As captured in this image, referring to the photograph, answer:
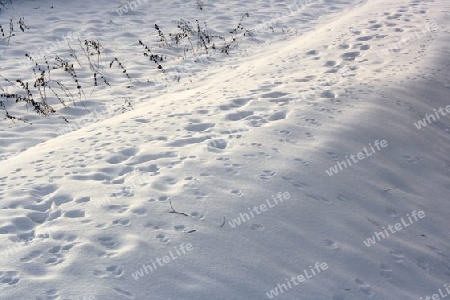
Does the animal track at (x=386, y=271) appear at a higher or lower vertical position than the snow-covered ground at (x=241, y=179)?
lower

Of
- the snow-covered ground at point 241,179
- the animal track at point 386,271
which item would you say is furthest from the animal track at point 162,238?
the animal track at point 386,271

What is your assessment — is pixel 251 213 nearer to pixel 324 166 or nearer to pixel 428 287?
pixel 324 166

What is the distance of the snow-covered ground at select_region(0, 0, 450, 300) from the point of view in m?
3.44

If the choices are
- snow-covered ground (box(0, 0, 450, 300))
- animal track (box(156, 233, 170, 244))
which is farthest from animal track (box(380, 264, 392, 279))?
animal track (box(156, 233, 170, 244))

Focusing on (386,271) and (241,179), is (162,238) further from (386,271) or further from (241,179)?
(386,271)

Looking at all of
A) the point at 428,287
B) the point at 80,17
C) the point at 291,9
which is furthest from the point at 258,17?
the point at 428,287

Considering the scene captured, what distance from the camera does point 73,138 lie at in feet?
19.1

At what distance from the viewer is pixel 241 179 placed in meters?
4.43

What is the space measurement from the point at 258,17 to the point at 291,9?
3.96 feet

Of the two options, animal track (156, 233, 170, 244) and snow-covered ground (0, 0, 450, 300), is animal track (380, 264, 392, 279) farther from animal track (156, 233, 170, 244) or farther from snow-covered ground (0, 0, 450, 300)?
animal track (156, 233, 170, 244)

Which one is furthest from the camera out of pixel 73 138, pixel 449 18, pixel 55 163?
pixel 449 18

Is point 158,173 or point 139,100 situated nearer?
point 158,173

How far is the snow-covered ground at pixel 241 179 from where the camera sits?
135 inches

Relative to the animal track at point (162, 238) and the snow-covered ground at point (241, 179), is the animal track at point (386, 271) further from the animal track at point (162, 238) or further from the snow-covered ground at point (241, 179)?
the animal track at point (162, 238)
